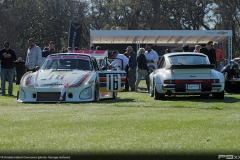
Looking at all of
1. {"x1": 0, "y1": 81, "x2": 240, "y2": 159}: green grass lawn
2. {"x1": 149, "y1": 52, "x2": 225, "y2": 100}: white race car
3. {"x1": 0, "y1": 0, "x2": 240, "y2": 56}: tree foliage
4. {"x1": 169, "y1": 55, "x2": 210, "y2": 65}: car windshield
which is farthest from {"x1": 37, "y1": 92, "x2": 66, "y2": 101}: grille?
{"x1": 0, "y1": 0, "x2": 240, "y2": 56}: tree foliage

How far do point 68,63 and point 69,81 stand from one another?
1453mm

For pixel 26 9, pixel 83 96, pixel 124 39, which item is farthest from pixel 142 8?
pixel 83 96

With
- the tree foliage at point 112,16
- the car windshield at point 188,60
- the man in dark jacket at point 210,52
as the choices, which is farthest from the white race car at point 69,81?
the tree foliage at point 112,16

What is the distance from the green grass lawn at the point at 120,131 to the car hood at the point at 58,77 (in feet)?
11.5

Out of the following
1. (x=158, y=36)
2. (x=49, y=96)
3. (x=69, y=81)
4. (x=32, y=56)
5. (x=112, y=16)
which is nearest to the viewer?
(x=49, y=96)

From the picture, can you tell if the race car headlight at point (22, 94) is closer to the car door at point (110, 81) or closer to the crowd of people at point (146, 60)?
the car door at point (110, 81)

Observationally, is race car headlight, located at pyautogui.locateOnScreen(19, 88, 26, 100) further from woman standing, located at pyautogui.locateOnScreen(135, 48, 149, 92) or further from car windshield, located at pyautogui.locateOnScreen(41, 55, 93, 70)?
woman standing, located at pyautogui.locateOnScreen(135, 48, 149, 92)

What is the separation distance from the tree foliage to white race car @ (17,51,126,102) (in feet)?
137

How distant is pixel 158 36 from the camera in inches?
1414

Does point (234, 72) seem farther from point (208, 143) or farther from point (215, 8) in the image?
point (215, 8)

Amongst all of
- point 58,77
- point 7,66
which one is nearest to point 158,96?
point 58,77

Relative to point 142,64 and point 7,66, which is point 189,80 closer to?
point 142,64

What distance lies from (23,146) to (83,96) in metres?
8.50

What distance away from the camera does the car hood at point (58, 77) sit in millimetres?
15977
